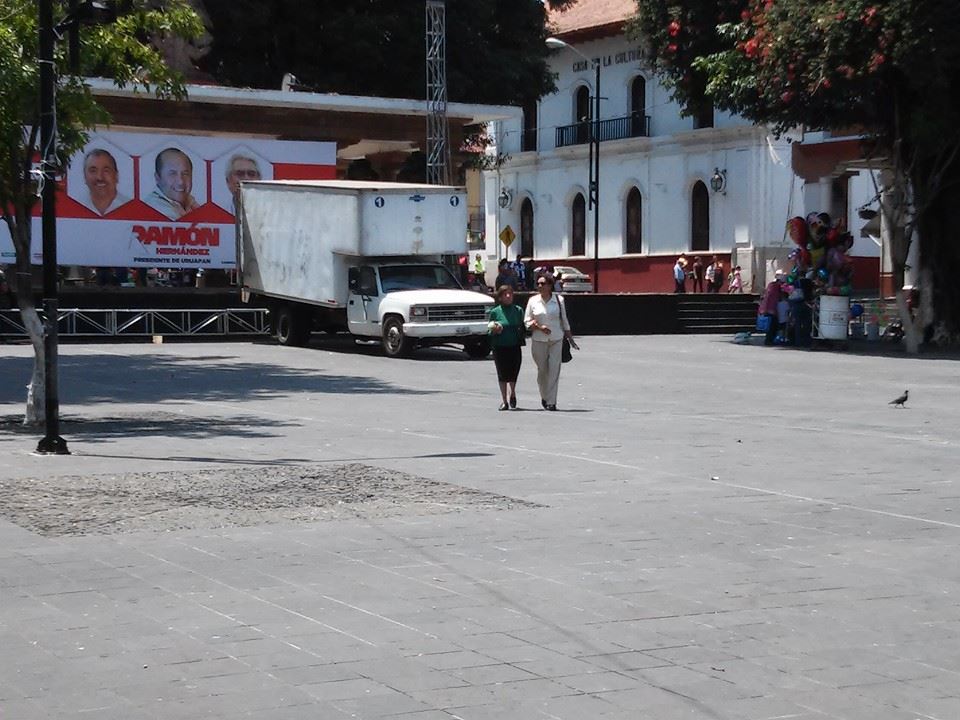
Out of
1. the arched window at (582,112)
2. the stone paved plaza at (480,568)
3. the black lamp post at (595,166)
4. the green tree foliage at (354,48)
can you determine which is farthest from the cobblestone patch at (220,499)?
the arched window at (582,112)

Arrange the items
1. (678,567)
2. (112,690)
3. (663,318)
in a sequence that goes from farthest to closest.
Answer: (663,318) < (678,567) < (112,690)

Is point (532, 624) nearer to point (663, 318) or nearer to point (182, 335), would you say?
point (182, 335)

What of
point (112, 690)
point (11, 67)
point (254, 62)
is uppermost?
point (254, 62)

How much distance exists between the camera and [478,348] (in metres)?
30.4

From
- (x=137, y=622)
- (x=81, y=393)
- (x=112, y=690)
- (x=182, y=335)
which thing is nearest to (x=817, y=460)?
(x=137, y=622)

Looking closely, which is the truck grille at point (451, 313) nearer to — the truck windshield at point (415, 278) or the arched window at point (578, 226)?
the truck windshield at point (415, 278)

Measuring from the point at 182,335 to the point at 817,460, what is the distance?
23.4 metres

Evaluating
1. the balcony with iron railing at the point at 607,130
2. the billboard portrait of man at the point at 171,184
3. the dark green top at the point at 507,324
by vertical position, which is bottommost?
the dark green top at the point at 507,324

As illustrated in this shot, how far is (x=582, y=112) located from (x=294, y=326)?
32.9 m

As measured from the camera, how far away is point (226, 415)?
18.7 meters

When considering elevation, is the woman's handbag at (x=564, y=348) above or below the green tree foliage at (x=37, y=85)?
below

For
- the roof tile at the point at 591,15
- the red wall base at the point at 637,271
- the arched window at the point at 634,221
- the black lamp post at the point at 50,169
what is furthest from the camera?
the arched window at the point at 634,221

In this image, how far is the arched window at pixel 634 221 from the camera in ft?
199

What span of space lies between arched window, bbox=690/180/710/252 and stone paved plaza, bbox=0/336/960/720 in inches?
1566
